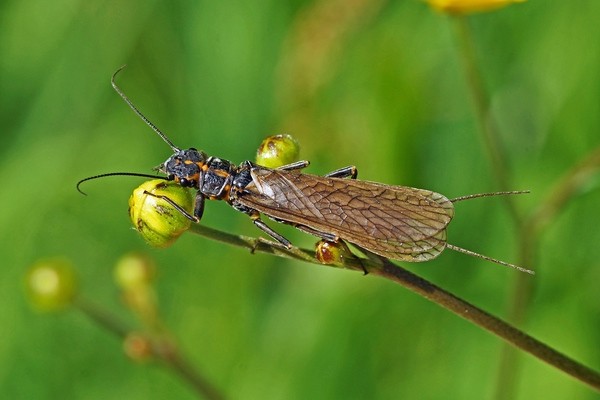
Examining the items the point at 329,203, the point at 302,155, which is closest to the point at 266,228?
the point at 329,203

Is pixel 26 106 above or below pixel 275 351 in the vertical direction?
above

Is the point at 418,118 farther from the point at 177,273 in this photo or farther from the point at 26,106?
the point at 26,106

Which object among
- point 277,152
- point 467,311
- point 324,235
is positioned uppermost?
point 277,152

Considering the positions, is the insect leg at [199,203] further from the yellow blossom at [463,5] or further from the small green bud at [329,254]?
the yellow blossom at [463,5]

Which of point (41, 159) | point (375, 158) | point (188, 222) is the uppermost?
point (375, 158)

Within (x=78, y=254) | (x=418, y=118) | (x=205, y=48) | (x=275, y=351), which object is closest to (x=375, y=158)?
(x=418, y=118)

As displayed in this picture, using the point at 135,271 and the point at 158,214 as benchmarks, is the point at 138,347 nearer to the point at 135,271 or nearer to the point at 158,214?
the point at 135,271
